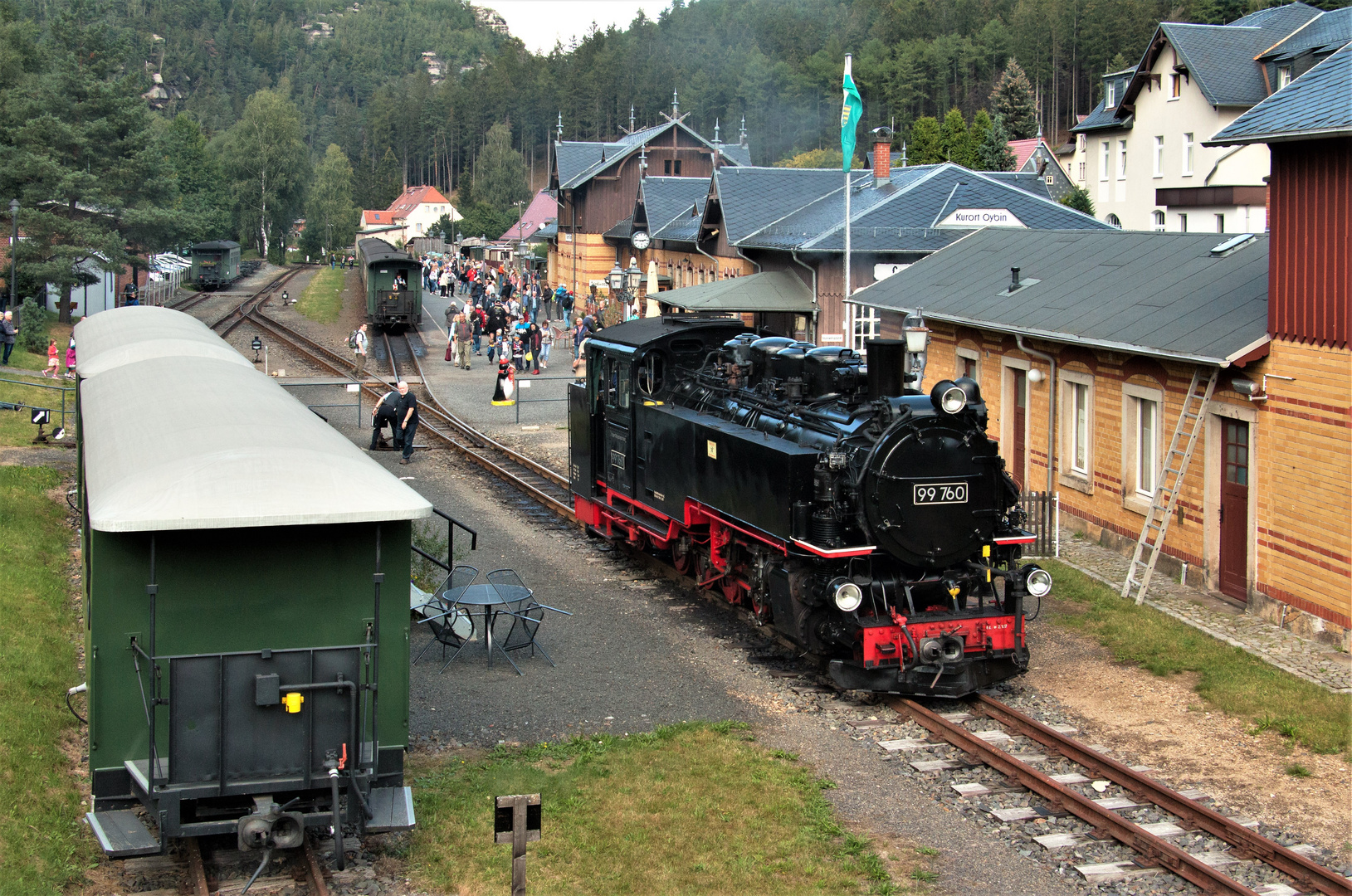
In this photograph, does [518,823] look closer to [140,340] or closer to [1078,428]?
[140,340]

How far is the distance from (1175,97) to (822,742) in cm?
3610

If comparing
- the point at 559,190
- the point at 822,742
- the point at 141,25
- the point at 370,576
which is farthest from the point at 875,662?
the point at 141,25

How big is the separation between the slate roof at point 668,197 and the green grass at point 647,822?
115 feet

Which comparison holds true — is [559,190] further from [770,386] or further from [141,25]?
[141,25]

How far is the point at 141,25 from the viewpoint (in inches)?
6791

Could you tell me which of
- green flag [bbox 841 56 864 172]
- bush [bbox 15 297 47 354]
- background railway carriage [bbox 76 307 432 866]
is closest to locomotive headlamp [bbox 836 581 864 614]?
background railway carriage [bbox 76 307 432 866]

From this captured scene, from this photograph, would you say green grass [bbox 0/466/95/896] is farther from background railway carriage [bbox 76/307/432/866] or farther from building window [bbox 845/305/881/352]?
building window [bbox 845/305/881/352]

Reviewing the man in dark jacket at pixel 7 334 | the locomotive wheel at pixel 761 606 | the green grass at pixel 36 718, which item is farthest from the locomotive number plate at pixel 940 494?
the man in dark jacket at pixel 7 334

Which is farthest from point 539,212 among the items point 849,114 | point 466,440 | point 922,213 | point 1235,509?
point 1235,509

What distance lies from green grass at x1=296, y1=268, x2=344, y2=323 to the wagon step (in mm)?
41271

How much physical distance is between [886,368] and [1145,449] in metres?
5.69

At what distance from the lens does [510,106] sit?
126 meters

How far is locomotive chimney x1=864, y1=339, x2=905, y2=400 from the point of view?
35.5 ft

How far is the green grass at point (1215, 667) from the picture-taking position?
9.62 meters
